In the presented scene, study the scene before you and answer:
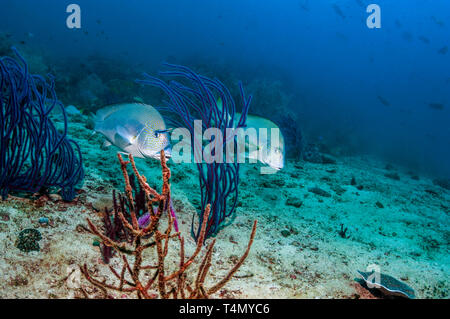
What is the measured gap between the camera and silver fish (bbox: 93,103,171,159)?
6.16ft

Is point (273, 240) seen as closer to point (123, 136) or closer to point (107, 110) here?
point (123, 136)

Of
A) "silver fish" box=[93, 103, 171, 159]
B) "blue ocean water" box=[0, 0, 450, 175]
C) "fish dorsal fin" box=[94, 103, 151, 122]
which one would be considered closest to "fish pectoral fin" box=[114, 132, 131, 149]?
"silver fish" box=[93, 103, 171, 159]

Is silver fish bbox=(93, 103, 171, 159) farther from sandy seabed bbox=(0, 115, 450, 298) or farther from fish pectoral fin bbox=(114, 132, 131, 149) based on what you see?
sandy seabed bbox=(0, 115, 450, 298)

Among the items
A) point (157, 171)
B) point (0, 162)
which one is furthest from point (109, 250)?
point (157, 171)

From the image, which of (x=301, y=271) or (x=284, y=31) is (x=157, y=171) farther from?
(x=284, y=31)

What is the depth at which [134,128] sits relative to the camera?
1.88 m

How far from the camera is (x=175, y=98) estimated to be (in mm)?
2350

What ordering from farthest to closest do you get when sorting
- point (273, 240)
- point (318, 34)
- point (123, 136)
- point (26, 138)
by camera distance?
point (318, 34) < point (273, 240) < point (26, 138) < point (123, 136)

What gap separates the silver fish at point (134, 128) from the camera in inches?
73.9

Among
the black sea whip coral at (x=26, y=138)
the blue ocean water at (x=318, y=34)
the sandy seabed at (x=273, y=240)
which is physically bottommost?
the sandy seabed at (x=273, y=240)

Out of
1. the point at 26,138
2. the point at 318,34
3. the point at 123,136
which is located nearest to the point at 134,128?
the point at 123,136

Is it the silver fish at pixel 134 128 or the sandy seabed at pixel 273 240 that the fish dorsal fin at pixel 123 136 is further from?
the sandy seabed at pixel 273 240

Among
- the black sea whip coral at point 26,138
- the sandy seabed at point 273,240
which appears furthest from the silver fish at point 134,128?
the sandy seabed at point 273,240

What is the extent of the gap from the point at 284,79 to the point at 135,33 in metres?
73.2
